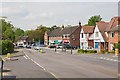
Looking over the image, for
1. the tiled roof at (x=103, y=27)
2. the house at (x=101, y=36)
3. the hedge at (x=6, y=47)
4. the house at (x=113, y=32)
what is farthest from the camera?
the tiled roof at (x=103, y=27)

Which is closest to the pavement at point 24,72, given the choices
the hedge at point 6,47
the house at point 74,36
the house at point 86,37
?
the hedge at point 6,47

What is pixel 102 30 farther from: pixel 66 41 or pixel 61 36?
pixel 61 36

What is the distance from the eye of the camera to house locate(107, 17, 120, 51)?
198 feet

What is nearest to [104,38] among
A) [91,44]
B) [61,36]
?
[91,44]

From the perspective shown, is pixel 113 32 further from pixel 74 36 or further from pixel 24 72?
pixel 24 72

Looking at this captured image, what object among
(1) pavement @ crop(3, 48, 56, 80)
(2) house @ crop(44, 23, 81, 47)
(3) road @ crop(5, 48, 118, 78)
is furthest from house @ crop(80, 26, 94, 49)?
(1) pavement @ crop(3, 48, 56, 80)

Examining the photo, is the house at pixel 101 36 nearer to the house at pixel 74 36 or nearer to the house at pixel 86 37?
the house at pixel 86 37

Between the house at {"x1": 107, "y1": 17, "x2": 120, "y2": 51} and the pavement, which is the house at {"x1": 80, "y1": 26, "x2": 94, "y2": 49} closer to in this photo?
the house at {"x1": 107, "y1": 17, "x2": 120, "y2": 51}

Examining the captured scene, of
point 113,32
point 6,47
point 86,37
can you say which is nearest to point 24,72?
point 6,47

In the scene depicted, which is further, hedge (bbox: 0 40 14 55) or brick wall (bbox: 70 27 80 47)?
brick wall (bbox: 70 27 80 47)

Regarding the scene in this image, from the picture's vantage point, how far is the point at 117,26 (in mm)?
62375

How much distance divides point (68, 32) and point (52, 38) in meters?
22.8

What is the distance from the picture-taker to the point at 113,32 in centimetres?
6225

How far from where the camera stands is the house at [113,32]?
198ft
